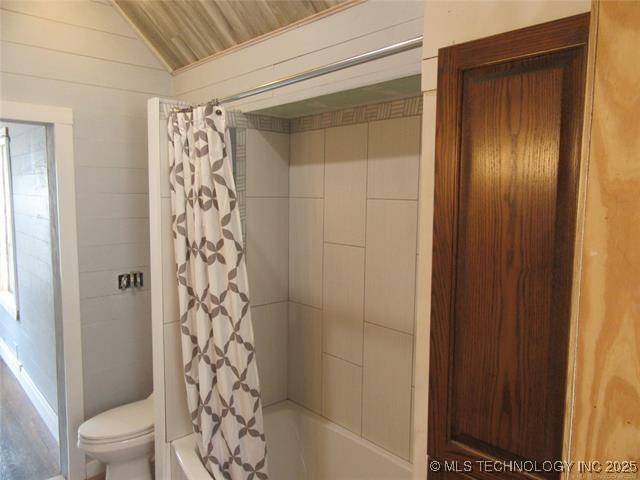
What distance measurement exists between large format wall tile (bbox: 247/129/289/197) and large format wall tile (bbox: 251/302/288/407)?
66 cm

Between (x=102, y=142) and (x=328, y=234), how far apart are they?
144 cm

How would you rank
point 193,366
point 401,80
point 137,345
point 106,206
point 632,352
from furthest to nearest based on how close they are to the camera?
1. point 137,345
2. point 106,206
3. point 193,366
4. point 401,80
5. point 632,352

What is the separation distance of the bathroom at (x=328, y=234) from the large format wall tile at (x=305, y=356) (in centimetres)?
2

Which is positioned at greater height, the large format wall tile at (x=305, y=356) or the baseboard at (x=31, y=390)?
the large format wall tile at (x=305, y=356)

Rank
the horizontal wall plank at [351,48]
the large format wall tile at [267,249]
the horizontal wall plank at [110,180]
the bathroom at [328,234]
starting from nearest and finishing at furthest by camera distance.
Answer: the bathroom at [328,234]
the horizontal wall plank at [351,48]
the large format wall tile at [267,249]
the horizontal wall plank at [110,180]

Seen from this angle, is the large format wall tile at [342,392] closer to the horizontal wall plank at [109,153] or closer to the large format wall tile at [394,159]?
the large format wall tile at [394,159]

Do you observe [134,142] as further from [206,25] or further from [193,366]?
[193,366]

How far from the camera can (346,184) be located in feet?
7.20

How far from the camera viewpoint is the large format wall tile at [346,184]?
6.96ft

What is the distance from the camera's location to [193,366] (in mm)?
1872

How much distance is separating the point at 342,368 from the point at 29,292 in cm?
266

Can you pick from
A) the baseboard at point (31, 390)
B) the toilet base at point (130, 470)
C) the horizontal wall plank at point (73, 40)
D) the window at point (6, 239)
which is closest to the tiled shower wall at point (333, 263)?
the toilet base at point (130, 470)

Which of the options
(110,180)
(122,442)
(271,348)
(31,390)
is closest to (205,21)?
(110,180)

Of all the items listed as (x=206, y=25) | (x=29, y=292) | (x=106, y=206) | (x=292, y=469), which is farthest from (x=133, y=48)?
(x=292, y=469)
